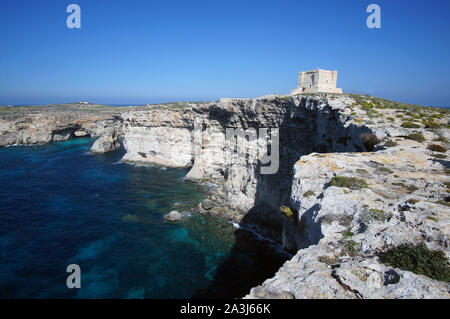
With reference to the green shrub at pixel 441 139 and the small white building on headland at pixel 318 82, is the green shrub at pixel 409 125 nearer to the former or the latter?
the green shrub at pixel 441 139

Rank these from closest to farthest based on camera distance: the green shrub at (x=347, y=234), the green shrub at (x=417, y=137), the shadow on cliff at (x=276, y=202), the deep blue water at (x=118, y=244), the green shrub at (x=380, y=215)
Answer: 1. the green shrub at (x=347, y=234)
2. the green shrub at (x=380, y=215)
3. the green shrub at (x=417, y=137)
4. the shadow on cliff at (x=276, y=202)
5. the deep blue water at (x=118, y=244)

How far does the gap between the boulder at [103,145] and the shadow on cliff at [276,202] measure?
51.4 meters

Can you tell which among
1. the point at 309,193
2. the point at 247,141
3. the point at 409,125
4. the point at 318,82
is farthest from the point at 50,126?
the point at 409,125

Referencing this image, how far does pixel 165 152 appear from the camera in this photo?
5541cm

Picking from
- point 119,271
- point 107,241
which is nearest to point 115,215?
point 107,241

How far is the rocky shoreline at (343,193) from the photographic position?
5820 millimetres

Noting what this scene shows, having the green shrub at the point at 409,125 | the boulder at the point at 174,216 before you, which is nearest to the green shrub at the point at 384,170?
the green shrub at the point at 409,125

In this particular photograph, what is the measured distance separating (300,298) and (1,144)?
324 ft

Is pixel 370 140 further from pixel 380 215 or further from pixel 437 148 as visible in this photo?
pixel 380 215

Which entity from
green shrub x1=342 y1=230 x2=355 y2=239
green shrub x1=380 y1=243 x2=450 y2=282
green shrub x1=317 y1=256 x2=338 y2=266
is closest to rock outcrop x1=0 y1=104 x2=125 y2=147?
green shrub x1=342 y1=230 x2=355 y2=239

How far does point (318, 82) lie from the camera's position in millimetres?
33906

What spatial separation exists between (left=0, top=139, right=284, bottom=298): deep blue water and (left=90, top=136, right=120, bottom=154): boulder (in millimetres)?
24320

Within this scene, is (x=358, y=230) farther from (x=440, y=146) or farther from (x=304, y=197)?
(x=440, y=146)
